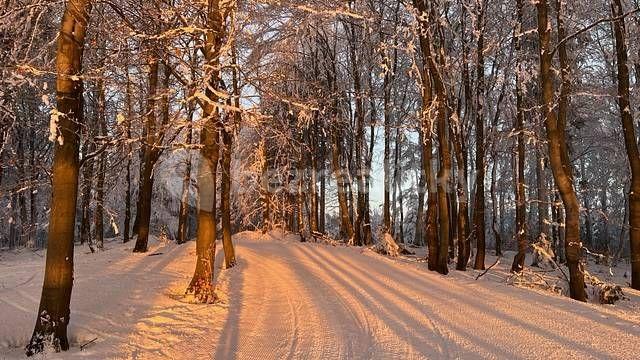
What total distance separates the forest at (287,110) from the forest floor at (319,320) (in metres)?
0.28

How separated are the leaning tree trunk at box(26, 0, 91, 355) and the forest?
0.02 m

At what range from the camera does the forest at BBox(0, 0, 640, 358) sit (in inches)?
263

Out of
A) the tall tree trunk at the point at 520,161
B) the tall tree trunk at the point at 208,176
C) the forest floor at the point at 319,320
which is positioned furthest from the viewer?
the tall tree trunk at the point at 520,161

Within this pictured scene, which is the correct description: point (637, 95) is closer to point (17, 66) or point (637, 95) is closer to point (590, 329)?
point (590, 329)

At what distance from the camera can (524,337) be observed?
6199 millimetres

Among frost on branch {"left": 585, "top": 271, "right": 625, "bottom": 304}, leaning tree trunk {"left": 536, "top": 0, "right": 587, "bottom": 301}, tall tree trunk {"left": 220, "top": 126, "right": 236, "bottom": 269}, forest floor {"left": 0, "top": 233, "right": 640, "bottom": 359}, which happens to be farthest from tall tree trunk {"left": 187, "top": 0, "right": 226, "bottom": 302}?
frost on branch {"left": 585, "top": 271, "right": 625, "bottom": 304}

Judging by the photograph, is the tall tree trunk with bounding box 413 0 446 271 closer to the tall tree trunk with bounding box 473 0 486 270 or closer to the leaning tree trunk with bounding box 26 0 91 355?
the tall tree trunk with bounding box 473 0 486 270

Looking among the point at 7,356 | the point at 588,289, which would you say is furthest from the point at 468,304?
the point at 7,356

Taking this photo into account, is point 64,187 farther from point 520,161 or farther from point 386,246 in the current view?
point 386,246

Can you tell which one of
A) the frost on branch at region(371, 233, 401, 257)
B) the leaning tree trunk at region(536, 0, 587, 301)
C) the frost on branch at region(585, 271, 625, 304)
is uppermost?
the leaning tree trunk at region(536, 0, 587, 301)

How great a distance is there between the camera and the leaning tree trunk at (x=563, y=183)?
10.8m

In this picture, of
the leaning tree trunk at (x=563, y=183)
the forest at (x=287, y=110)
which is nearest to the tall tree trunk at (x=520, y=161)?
the forest at (x=287, y=110)

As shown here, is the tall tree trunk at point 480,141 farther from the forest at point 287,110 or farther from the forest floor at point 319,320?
the forest floor at point 319,320

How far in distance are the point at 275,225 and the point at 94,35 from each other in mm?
23113
